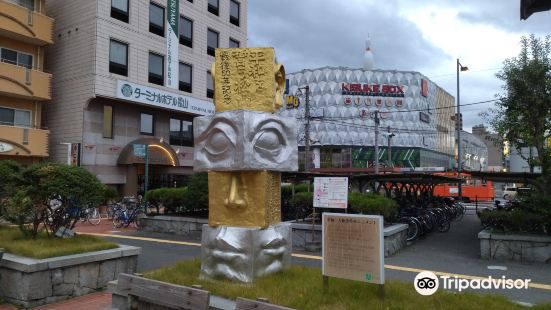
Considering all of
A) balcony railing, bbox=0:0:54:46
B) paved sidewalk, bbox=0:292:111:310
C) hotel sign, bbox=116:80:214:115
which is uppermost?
balcony railing, bbox=0:0:54:46

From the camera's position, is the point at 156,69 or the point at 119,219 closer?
the point at 119,219

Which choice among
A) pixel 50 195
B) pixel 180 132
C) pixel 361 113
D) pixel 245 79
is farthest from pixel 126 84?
pixel 361 113

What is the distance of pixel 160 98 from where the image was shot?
26.6 m

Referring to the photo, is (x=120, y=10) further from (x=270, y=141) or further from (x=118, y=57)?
(x=270, y=141)

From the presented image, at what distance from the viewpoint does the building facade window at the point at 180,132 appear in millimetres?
29688

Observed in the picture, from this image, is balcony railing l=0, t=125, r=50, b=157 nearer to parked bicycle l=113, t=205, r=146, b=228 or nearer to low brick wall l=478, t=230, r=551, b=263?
parked bicycle l=113, t=205, r=146, b=228

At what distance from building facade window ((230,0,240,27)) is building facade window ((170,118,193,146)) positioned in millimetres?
8066

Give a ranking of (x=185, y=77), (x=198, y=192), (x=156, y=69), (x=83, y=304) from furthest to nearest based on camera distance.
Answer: (x=185, y=77) < (x=156, y=69) < (x=198, y=192) < (x=83, y=304)

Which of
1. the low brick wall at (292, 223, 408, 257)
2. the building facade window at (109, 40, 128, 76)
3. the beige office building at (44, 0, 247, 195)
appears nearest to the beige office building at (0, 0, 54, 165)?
the beige office building at (44, 0, 247, 195)

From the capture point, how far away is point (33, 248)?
7.92 metres

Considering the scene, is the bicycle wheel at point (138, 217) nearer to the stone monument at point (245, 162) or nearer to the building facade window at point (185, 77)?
the stone monument at point (245, 162)

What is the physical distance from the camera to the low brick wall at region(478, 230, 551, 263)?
10.5 m

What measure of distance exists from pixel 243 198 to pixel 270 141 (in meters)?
0.95

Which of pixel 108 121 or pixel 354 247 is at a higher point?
pixel 108 121
